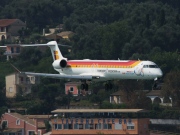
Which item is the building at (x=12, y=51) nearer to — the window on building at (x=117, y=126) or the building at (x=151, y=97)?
the building at (x=151, y=97)

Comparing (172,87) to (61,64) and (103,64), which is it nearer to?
(61,64)

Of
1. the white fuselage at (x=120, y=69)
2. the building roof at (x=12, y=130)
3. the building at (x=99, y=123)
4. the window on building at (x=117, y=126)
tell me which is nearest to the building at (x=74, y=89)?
the building roof at (x=12, y=130)

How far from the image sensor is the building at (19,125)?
15850 cm

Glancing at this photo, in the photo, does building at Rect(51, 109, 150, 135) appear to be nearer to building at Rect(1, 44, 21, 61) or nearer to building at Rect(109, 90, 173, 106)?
building at Rect(109, 90, 173, 106)

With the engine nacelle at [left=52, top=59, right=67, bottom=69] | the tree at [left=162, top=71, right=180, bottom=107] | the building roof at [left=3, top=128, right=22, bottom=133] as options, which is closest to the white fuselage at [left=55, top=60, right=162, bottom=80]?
the engine nacelle at [left=52, top=59, right=67, bottom=69]

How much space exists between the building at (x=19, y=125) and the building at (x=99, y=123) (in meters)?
8.14

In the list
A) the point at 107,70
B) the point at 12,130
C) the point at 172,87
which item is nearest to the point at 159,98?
the point at 172,87

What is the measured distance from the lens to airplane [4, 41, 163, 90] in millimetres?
92500

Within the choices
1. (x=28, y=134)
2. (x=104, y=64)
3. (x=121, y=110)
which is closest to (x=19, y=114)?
(x=28, y=134)

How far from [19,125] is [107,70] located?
221 feet

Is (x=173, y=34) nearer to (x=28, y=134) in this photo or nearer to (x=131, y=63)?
(x=28, y=134)

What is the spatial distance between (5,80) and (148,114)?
87.4ft

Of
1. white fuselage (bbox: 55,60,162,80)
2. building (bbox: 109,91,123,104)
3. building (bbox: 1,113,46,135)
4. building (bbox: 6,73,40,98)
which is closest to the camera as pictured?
white fuselage (bbox: 55,60,162,80)

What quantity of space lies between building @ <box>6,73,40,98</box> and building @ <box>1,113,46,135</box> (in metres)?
12.2
